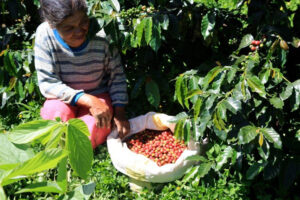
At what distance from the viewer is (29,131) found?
730mm

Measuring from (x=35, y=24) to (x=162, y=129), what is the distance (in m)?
1.46

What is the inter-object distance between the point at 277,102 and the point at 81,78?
139cm

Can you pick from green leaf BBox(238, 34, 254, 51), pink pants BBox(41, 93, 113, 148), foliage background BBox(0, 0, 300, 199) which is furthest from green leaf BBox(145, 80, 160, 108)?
green leaf BBox(238, 34, 254, 51)

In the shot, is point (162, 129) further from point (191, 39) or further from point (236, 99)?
point (236, 99)

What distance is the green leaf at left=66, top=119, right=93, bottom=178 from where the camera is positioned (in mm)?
751

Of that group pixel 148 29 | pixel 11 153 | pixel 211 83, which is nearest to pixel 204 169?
pixel 211 83

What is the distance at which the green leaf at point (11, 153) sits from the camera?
72cm

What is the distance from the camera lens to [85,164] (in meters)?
0.78

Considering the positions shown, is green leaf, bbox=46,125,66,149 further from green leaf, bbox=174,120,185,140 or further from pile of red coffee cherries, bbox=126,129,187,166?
pile of red coffee cherries, bbox=126,129,187,166

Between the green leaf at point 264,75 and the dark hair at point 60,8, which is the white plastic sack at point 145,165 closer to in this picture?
the green leaf at point 264,75

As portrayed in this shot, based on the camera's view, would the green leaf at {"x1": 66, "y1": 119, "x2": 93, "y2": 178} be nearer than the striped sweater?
Yes

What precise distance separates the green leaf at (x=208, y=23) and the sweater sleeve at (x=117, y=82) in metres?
0.67

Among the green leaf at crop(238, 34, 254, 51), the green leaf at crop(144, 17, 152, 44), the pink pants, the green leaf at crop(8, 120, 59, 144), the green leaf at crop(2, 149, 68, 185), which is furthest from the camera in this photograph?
the pink pants

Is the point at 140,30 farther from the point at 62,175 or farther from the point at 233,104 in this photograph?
the point at 62,175
